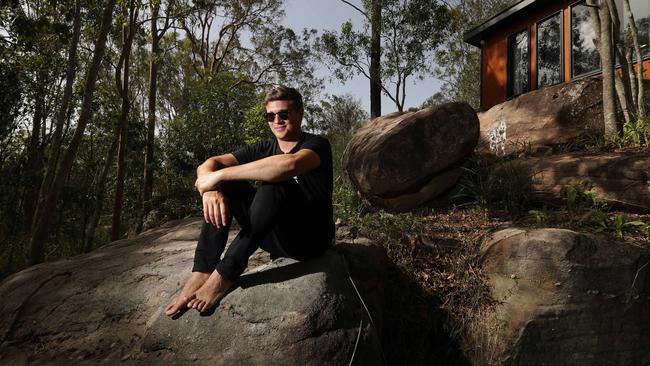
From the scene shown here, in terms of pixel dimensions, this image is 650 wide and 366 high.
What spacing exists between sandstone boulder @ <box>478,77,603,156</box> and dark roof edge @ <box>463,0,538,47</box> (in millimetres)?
3768

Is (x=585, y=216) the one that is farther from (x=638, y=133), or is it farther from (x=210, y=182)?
(x=210, y=182)

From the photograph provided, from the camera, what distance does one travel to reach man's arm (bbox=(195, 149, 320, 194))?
2.17 meters

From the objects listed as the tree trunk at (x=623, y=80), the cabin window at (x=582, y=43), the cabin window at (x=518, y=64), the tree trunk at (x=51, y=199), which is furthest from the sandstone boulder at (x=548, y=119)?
the tree trunk at (x=51, y=199)

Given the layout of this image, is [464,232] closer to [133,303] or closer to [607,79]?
[133,303]

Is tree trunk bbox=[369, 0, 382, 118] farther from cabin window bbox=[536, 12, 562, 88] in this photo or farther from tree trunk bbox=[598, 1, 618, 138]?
tree trunk bbox=[598, 1, 618, 138]

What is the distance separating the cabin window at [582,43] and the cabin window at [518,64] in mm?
1303

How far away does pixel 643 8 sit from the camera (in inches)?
290

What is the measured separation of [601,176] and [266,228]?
3.83 metres

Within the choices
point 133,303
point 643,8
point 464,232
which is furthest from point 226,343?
point 643,8

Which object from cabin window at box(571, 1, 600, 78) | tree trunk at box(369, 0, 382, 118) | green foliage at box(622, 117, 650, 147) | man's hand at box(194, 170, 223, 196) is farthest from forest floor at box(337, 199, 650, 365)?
tree trunk at box(369, 0, 382, 118)

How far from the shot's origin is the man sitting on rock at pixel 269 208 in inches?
85.5

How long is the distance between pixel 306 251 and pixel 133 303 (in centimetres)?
124

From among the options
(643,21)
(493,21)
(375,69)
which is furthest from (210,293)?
(375,69)

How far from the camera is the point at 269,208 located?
2.13 m
